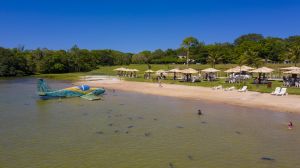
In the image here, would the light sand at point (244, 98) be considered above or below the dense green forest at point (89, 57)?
below

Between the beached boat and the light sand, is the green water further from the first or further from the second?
the beached boat

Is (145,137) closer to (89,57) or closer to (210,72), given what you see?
(210,72)

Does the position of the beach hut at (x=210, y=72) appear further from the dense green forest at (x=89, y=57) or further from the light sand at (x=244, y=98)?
the dense green forest at (x=89, y=57)

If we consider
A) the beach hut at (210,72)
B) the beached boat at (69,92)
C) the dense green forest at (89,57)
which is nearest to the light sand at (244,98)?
the beached boat at (69,92)

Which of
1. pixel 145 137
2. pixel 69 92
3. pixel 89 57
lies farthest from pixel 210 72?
pixel 89 57

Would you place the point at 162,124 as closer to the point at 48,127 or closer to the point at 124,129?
the point at 124,129
